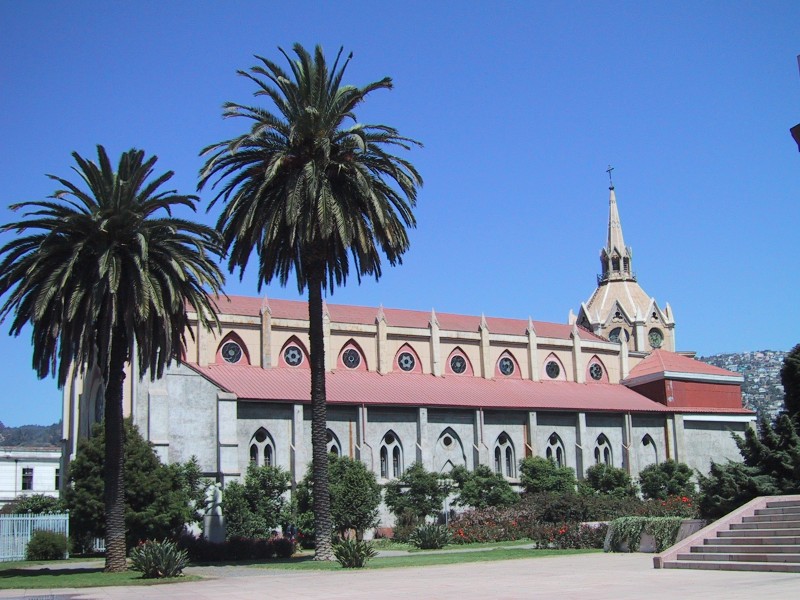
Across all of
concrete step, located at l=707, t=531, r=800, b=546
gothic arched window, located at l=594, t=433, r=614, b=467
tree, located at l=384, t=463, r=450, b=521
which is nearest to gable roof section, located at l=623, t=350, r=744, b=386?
gothic arched window, located at l=594, t=433, r=614, b=467

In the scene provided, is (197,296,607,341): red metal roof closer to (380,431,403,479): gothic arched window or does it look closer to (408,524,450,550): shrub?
(380,431,403,479): gothic arched window

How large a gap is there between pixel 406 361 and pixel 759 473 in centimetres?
3748

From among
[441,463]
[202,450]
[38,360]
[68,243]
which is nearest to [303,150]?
[68,243]

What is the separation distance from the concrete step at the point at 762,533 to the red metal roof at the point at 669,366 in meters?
50.4

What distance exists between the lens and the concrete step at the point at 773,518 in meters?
26.2

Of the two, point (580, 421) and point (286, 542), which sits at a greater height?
point (580, 421)

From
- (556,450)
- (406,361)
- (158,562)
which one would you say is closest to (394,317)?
(406,361)

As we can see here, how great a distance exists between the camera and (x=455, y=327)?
73.0 metres

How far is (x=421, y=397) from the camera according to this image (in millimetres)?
63594

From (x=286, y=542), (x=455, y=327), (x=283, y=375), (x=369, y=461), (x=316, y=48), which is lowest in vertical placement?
(x=286, y=542)

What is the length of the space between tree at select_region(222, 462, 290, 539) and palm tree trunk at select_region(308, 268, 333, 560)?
46.1 ft

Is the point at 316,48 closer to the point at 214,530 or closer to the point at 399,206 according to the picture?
the point at 399,206

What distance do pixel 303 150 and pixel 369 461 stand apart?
28352 mm

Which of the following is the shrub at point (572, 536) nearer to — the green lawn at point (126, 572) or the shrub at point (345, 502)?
the green lawn at point (126, 572)
